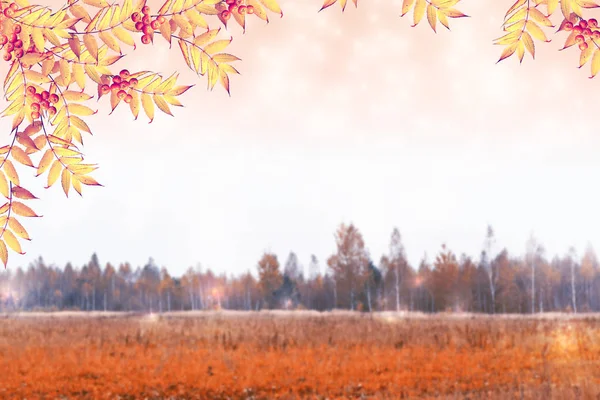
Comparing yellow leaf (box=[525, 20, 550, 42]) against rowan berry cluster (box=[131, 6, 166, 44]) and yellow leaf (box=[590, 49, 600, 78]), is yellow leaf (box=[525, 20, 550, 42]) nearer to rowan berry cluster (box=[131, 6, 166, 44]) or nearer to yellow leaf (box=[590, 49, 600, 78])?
yellow leaf (box=[590, 49, 600, 78])

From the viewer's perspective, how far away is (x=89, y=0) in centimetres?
248

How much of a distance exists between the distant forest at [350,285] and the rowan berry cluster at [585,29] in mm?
49805

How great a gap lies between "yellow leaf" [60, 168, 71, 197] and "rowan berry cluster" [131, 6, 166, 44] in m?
0.68

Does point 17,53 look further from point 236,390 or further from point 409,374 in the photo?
point 409,374

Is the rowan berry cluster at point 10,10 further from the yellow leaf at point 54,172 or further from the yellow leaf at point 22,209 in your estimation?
the yellow leaf at point 22,209

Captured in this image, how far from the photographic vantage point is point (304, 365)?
12.7 metres

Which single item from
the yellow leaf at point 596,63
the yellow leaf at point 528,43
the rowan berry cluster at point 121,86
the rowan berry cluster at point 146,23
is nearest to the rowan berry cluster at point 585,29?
the yellow leaf at point 596,63

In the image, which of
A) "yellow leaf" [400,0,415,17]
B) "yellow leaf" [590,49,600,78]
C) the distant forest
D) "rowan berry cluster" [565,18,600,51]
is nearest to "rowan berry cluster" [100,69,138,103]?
"yellow leaf" [400,0,415,17]

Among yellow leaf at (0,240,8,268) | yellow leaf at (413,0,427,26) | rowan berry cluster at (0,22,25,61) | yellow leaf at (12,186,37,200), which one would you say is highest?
yellow leaf at (413,0,427,26)

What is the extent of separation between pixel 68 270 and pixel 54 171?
104 metres

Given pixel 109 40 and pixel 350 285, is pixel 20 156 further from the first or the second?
pixel 350 285

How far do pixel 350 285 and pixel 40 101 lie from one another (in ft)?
170

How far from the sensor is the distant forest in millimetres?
57938

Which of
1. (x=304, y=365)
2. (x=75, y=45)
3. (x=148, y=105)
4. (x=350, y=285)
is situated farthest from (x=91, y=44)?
(x=350, y=285)
